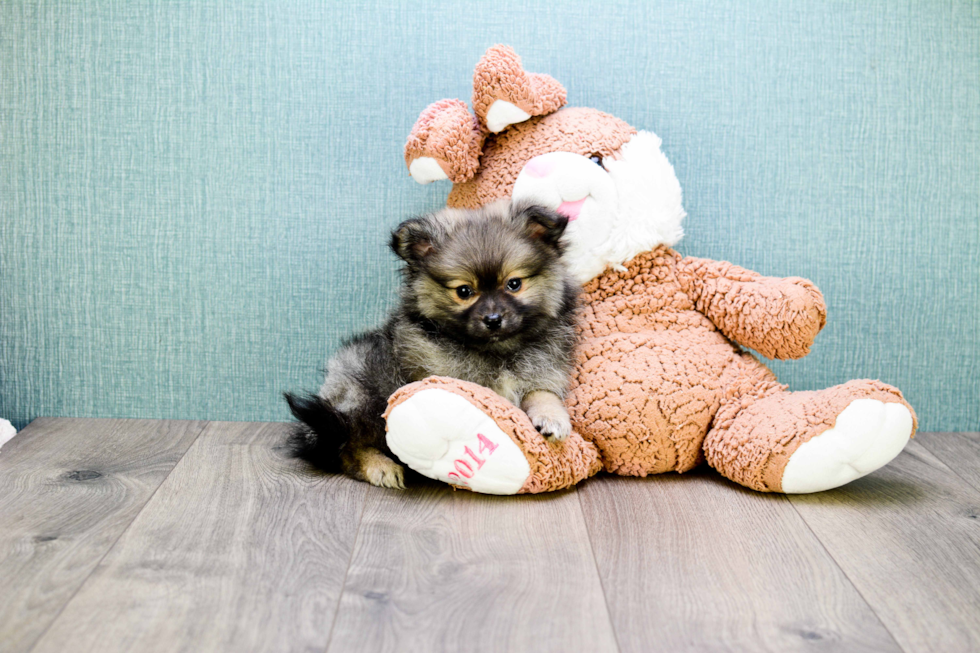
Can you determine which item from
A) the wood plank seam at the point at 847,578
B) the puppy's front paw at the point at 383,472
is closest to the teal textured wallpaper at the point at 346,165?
the puppy's front paw at the point at 383,472

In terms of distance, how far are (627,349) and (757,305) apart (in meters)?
Answer: 0.32

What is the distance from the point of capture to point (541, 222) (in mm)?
1765

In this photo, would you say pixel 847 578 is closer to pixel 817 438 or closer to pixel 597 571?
pixel 817 438

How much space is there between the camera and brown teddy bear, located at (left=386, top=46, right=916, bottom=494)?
5.37 ft

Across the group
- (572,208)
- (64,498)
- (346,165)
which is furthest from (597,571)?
(346,165)

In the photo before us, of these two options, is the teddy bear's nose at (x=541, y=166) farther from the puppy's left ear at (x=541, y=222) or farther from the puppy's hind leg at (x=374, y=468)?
the puppy's hind leg at (x=374, y=468)

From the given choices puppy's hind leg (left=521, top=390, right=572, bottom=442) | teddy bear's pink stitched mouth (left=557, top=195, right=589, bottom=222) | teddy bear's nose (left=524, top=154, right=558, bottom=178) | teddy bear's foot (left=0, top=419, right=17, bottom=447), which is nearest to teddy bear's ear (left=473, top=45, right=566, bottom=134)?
teddy bear's nose (left=524, top=154, right=558, bottom=178)

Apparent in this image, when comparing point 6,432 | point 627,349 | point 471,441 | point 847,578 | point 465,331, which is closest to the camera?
point 847,578

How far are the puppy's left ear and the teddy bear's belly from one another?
30 centimetres

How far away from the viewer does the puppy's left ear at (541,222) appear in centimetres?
175

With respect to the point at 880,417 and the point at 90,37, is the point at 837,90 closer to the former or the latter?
the point at 880,417

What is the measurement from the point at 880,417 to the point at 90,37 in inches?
85.0

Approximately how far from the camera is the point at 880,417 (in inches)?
64.0

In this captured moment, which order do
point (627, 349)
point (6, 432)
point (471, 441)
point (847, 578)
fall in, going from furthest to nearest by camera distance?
point (6, 432) → point (627, 349) → point (471, 441) → point (847, 578)
